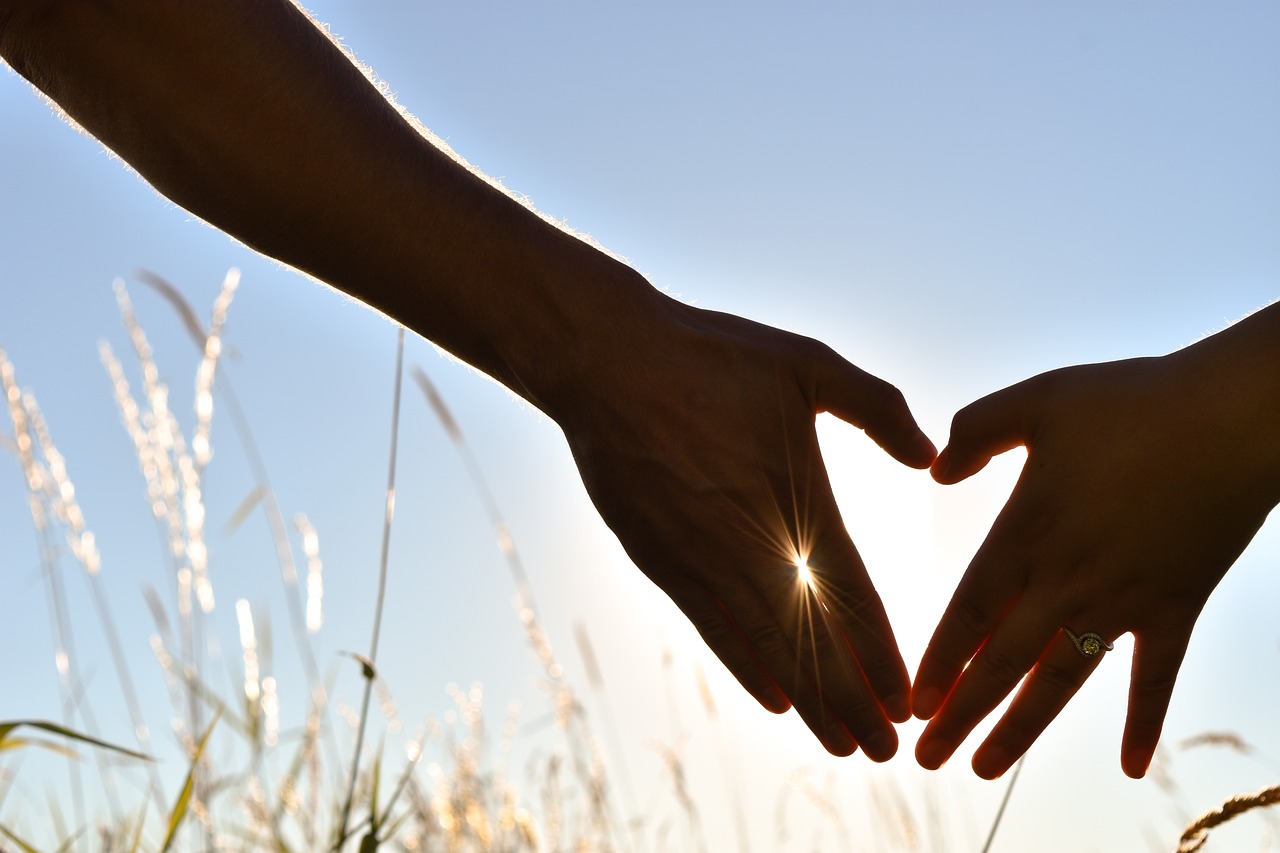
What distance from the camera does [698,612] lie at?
140 centimetres

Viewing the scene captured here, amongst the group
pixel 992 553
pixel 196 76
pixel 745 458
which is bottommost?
pixel 992 553

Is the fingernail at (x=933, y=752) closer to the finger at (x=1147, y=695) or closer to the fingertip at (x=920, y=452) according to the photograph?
the finger at (x=1147, y=695)

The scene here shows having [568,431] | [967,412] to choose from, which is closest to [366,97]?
[568,431]

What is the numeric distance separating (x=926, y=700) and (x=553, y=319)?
Answer: 78 centimetres


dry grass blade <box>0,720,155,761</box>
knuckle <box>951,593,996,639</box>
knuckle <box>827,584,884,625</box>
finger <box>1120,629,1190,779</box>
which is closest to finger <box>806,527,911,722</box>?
knuckle <box>827,584,884,625</box>

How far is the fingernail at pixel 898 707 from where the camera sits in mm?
1424

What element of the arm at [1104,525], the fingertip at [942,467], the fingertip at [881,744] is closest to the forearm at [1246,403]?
the arm at [1104,525]

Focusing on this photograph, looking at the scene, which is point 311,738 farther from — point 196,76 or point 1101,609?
point 1101,609

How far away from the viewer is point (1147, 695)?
138cm

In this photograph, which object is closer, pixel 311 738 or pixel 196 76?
pixel 196 76

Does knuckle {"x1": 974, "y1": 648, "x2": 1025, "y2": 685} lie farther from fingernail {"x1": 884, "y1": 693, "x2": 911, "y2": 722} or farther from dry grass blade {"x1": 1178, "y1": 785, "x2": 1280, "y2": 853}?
dry grass blade {"x1": 1178, "y1": 785, "x2": 1280, "y2": 853}

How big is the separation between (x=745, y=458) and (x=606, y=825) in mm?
1461

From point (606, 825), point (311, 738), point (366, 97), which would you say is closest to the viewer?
point (366, 97)

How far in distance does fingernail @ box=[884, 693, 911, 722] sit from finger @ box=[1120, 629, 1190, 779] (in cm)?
30
